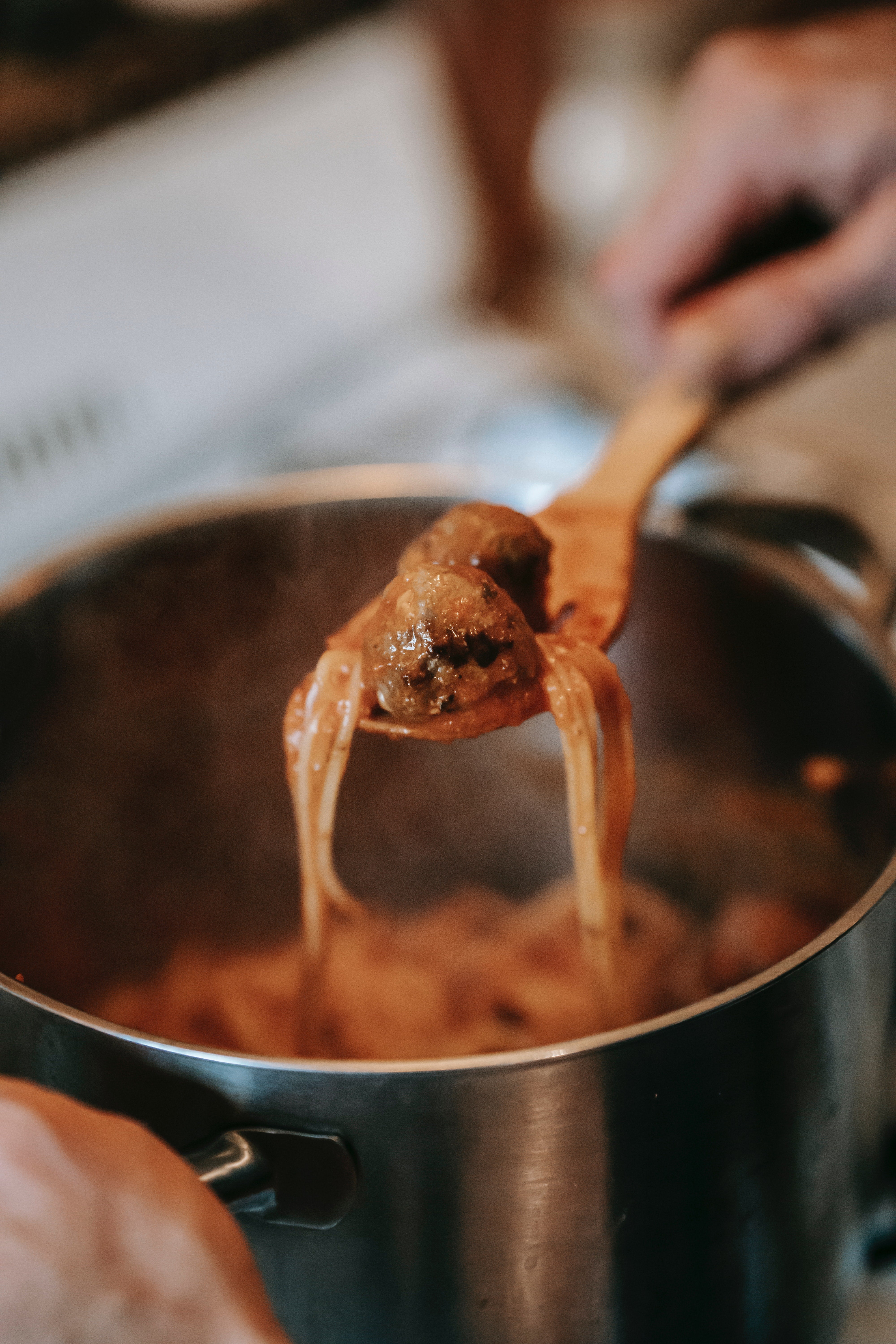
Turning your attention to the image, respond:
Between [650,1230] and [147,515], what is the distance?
1.53 ft

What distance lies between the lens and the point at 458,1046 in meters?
0.69

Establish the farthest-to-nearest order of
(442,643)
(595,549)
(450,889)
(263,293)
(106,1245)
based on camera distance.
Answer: (263,293) < (450,889) < (595,549) < (442,643) < (106,1245)

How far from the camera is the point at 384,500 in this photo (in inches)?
28.7

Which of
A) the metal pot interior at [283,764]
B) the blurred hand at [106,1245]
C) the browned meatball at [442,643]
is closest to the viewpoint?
the blurred hand at [106,1245]

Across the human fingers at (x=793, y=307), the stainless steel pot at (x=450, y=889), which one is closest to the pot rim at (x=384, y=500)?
the stainless steel pot at (x=450, y=889)

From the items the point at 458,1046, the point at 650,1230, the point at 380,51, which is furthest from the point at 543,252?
the point at 650,1230

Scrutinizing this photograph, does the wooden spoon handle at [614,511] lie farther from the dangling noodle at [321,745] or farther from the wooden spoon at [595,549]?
the dangling noodle at [321,745]

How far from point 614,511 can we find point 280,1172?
37cm

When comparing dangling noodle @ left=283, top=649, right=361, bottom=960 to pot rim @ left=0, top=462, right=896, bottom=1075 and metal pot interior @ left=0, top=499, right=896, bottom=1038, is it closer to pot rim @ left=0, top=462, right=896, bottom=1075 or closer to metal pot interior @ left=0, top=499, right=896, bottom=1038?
pot rim @ left=0, top=462, right=896, bottom=1075

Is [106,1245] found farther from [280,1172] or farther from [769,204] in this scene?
[769,204]

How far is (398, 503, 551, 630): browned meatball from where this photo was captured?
513 millimetres

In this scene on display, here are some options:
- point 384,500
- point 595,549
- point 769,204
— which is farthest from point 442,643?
point 769,204

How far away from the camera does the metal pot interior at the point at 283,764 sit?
68cm

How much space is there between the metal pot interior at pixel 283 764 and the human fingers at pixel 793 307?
129 mm
